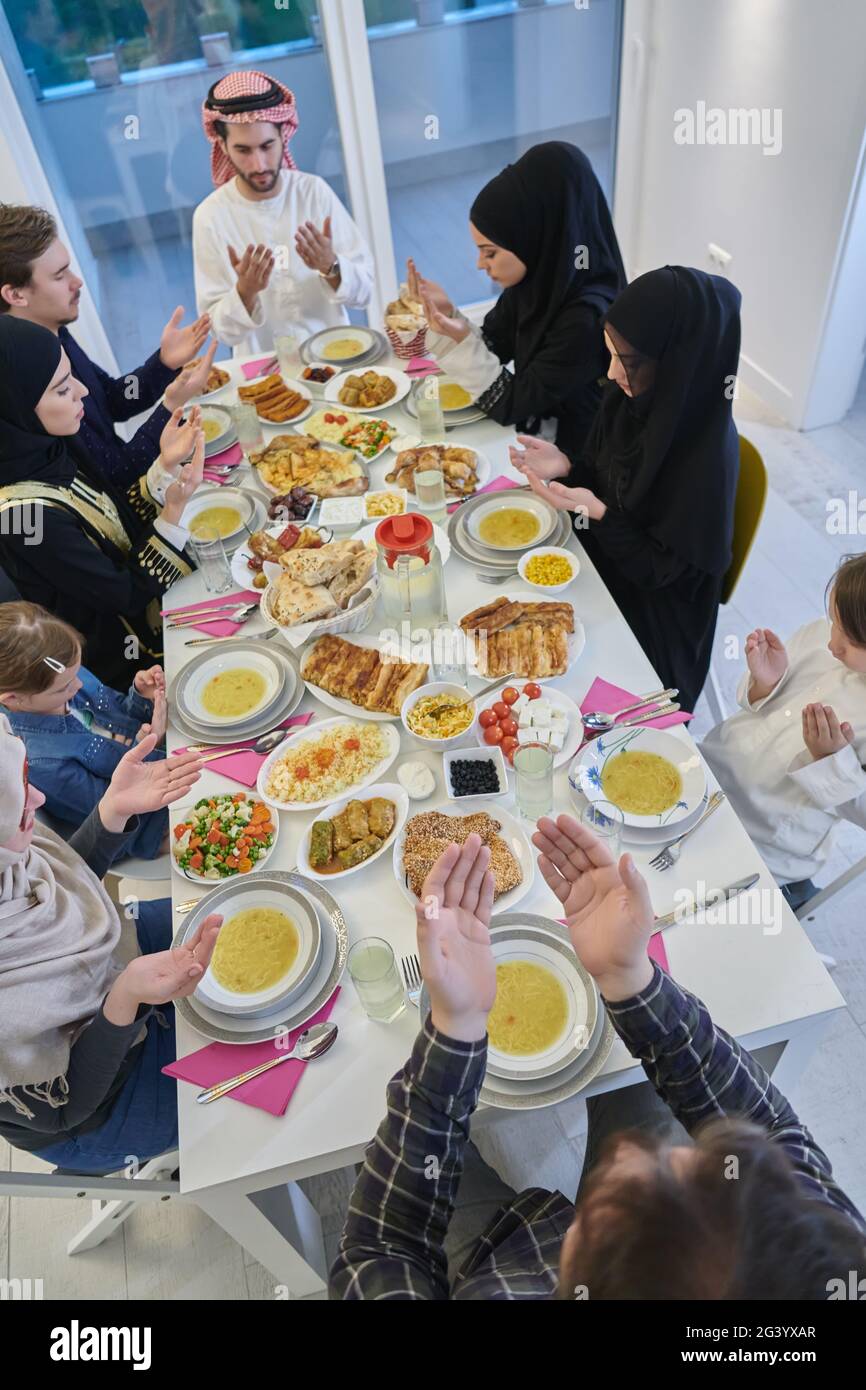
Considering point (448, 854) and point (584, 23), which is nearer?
point (448, 854)

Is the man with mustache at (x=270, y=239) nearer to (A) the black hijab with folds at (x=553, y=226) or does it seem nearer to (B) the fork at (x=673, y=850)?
(A) the black hijab with folds at (x=553, y=226)

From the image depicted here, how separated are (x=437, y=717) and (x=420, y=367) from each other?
175 cm

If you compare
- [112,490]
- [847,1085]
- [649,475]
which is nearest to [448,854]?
[649,475]

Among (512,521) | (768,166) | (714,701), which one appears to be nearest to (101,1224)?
(512,521)

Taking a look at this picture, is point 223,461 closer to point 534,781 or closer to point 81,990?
point 534,781

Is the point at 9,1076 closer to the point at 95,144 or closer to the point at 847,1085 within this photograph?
the point at 847,1085

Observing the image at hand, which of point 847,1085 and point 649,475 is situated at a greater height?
point 649,475

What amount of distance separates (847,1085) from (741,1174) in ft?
5.36

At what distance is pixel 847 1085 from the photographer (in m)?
2.33

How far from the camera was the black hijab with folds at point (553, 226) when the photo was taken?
265cm

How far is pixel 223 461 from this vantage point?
2.92 meters

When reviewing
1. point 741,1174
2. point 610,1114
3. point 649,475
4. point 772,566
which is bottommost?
point 772,566

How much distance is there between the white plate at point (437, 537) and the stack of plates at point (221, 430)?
69cm

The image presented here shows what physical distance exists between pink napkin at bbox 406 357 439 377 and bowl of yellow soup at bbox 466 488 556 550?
84 centimetres
